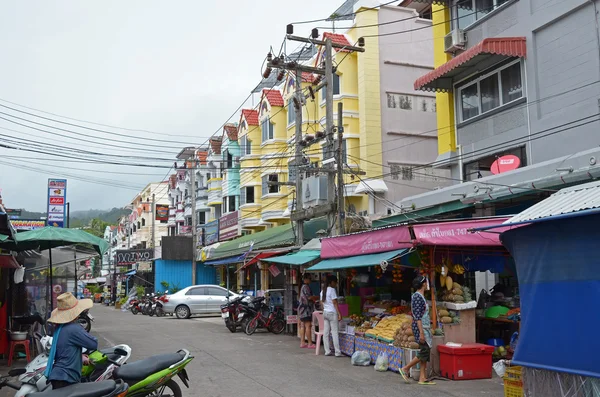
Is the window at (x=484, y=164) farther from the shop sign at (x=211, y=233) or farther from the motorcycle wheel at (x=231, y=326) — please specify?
the shop sign at (x=211, y=233)

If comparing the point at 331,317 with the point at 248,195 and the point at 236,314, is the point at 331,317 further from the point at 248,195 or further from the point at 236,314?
the point at 248,195

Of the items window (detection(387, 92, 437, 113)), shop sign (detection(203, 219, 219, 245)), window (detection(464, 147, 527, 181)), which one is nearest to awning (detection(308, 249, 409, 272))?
window (detection(464, 147, 527, 181))

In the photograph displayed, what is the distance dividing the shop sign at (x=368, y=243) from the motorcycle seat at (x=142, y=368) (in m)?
5.30

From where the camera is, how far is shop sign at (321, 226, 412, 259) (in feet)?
37.0

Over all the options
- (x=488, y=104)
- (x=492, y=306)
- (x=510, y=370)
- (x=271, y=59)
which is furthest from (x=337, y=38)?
(x=510, y=370)

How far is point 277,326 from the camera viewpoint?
63.7ft

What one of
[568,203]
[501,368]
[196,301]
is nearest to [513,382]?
[501,368]

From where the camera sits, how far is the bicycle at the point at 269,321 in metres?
19.1

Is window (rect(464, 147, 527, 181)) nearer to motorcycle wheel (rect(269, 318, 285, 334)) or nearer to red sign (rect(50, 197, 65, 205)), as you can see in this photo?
motorcycle wheel (rect(269, 318, 285, 334))

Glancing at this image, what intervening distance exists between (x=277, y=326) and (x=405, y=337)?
9.02m

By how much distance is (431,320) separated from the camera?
1110cm

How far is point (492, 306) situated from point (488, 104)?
7411 mm

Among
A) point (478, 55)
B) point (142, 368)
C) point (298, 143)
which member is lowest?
point (142, 368)

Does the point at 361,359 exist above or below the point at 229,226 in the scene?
below
